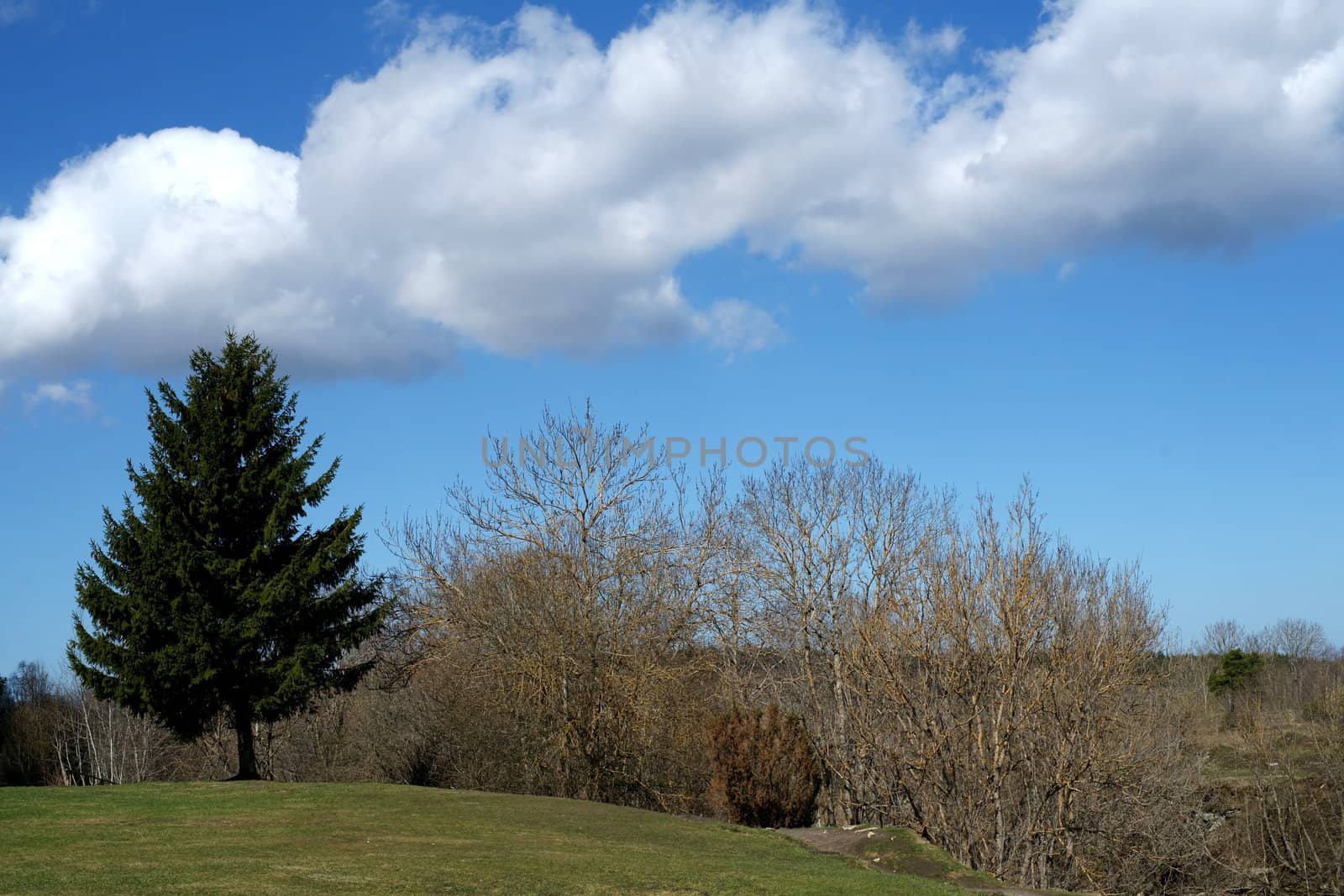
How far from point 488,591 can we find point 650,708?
18.9ft

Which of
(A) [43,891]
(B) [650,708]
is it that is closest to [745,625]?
(B) [650,708]

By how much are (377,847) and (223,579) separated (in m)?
15.7

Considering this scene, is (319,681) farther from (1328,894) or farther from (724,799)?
(1328,894)

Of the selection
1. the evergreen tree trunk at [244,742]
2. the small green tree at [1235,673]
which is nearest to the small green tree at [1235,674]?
the small green tree at [1235,673]

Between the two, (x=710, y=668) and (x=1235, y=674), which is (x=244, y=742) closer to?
(x=710, y=668)

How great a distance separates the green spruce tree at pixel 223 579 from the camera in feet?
86.8

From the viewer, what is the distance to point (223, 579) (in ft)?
88.9

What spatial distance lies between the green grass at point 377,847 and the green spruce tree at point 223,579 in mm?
6887

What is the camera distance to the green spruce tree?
26453mm

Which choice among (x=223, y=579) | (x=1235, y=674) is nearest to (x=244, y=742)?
(x=223, y=579)

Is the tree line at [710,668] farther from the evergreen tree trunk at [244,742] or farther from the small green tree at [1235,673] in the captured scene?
the small green tree at [1235,673]

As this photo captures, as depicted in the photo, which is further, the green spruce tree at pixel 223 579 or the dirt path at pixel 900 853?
the green spruce tree at pixel 223 579

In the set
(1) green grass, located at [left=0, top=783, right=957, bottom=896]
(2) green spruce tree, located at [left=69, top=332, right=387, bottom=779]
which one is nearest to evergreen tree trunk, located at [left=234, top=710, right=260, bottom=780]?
(2) green spruce tree, located at [left=69, top=332, right=387, bottom=779]

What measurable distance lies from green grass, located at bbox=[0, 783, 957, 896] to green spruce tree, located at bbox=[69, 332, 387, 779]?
6.89m
